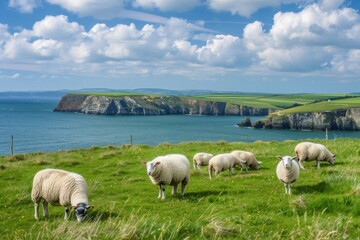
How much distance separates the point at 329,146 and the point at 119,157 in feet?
59.7

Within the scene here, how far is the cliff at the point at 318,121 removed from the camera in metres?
163

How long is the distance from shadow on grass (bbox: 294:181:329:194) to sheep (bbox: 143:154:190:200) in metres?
5.31

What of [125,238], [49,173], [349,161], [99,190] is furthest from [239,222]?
[349,161]

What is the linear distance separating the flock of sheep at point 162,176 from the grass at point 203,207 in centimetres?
57

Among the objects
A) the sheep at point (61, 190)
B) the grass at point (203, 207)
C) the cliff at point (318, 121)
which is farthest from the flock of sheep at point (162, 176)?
the cliff at point (318, 121)

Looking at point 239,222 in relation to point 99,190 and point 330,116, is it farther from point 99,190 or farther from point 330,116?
point 330,116

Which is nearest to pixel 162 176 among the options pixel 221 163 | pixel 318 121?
pixel 221 163

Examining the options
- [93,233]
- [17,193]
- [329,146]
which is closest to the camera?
[93,233]

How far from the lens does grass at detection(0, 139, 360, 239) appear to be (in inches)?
360

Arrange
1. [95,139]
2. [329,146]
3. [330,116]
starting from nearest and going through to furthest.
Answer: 1. [329,146]
2. [95,139]
3. [330,116]

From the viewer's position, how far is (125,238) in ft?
27.5

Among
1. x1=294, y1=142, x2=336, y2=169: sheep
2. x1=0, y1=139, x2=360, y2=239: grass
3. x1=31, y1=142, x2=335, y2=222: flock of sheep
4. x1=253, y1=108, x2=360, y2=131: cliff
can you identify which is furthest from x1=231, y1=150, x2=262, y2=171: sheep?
x1=253, y1=108, x2=360, y2=131: cliff

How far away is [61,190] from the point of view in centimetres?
1295

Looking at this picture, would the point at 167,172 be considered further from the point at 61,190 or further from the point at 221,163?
the point at 221,163
